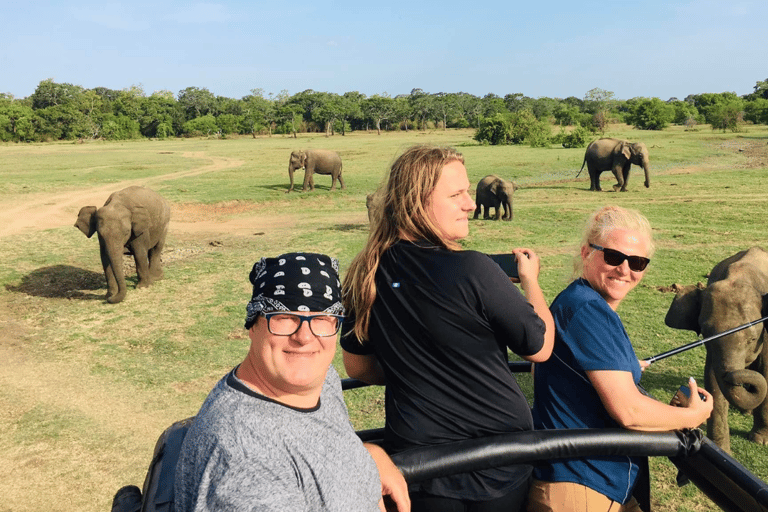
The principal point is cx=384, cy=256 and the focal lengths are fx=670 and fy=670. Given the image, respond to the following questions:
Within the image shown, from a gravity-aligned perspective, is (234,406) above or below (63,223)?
above

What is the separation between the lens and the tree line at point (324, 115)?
57.0 m

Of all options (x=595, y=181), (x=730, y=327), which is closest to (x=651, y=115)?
(x=595, y=181)

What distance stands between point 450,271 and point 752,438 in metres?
4.18

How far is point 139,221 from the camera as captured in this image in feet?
34.8

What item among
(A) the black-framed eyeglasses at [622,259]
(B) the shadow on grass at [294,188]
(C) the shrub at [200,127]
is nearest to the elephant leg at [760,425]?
(A) the black-framed eyeglasses at [622,259]

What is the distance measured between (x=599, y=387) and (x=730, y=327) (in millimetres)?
2973

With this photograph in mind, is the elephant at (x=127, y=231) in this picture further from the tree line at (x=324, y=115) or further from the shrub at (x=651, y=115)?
the shrub at (x=651, y=115)

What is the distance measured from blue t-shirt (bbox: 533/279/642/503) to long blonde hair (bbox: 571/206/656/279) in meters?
0.24

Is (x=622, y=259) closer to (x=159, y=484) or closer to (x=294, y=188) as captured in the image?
(x=159, y=484)

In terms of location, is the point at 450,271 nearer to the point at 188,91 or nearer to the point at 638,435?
the point at 638,435

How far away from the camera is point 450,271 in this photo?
80.4 inches

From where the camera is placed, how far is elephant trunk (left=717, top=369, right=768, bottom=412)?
151 inches

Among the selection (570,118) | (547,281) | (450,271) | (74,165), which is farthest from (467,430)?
(570,118)

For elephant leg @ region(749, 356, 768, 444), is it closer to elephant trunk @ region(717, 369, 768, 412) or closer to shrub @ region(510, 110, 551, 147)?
elephant trunk @ region(717, 369, 768, 412)
